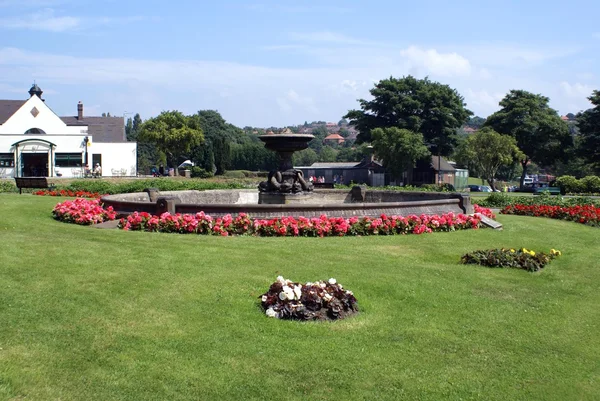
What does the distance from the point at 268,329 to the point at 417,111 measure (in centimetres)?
5866

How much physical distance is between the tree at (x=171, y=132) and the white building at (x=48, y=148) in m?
4.43

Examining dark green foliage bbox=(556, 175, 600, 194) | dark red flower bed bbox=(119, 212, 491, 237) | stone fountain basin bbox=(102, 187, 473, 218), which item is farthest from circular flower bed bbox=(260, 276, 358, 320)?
dark green foliage bbox=(556, 175, 600, 194)

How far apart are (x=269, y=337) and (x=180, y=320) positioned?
1.12m

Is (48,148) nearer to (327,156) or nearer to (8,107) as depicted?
(8,107)

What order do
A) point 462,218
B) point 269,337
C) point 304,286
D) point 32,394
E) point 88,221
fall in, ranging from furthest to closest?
point 462,218, point 88,221, point 304,286, point 269,337, point 32,394

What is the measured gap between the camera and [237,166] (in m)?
108

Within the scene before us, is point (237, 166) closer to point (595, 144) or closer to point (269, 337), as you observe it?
point (595, 144)

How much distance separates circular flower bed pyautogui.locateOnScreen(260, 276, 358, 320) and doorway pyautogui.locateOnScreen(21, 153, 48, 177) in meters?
54.4

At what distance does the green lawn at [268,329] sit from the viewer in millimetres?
5934

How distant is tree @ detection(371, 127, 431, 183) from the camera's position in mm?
57250

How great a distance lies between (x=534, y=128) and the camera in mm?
66062

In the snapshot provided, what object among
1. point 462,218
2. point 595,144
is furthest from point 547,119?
point 462,218

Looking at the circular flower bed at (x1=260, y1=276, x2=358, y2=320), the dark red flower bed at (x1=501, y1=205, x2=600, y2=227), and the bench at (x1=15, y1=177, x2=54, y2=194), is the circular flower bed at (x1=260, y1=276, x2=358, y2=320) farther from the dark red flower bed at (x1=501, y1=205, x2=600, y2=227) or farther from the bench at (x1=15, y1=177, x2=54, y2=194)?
the bench at (x1=15, y1=177, x2=54, y2=194)

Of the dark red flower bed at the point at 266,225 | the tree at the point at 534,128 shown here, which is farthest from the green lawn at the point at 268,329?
the tree at the point at 534,128
